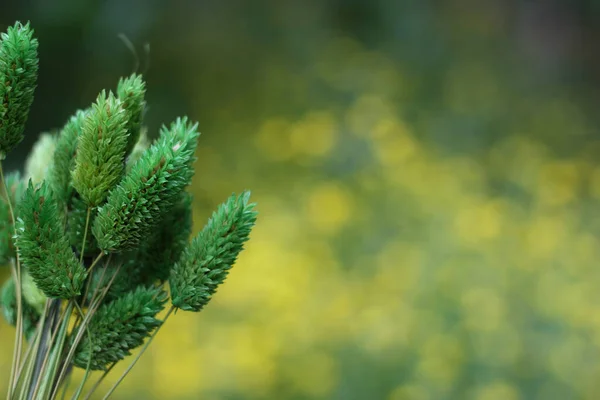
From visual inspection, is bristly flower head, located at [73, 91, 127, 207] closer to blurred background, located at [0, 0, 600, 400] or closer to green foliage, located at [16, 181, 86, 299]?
green foliage, located at [16, 181, 86, 299]

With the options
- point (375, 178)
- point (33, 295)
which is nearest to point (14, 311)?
point (33, 295)

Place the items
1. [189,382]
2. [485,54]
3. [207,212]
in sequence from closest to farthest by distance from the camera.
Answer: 1. [189,382]
2. [207,212]
3. [485,54]

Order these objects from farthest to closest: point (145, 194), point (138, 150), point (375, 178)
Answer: point (375, 178)
point (138, 150)
point (145, 194)

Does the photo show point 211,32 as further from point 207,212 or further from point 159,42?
point 207,212

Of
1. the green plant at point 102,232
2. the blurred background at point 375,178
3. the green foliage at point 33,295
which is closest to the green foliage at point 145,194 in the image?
the green plant at point 102,232

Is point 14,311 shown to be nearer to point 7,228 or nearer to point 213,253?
point 7,228

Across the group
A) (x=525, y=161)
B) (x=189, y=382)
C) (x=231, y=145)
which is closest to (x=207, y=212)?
(x=231, y=145)

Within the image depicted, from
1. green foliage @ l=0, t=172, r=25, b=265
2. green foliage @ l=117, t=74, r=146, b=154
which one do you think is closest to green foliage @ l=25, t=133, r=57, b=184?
green foliage @ l=0, t=172, r=25, b=265
